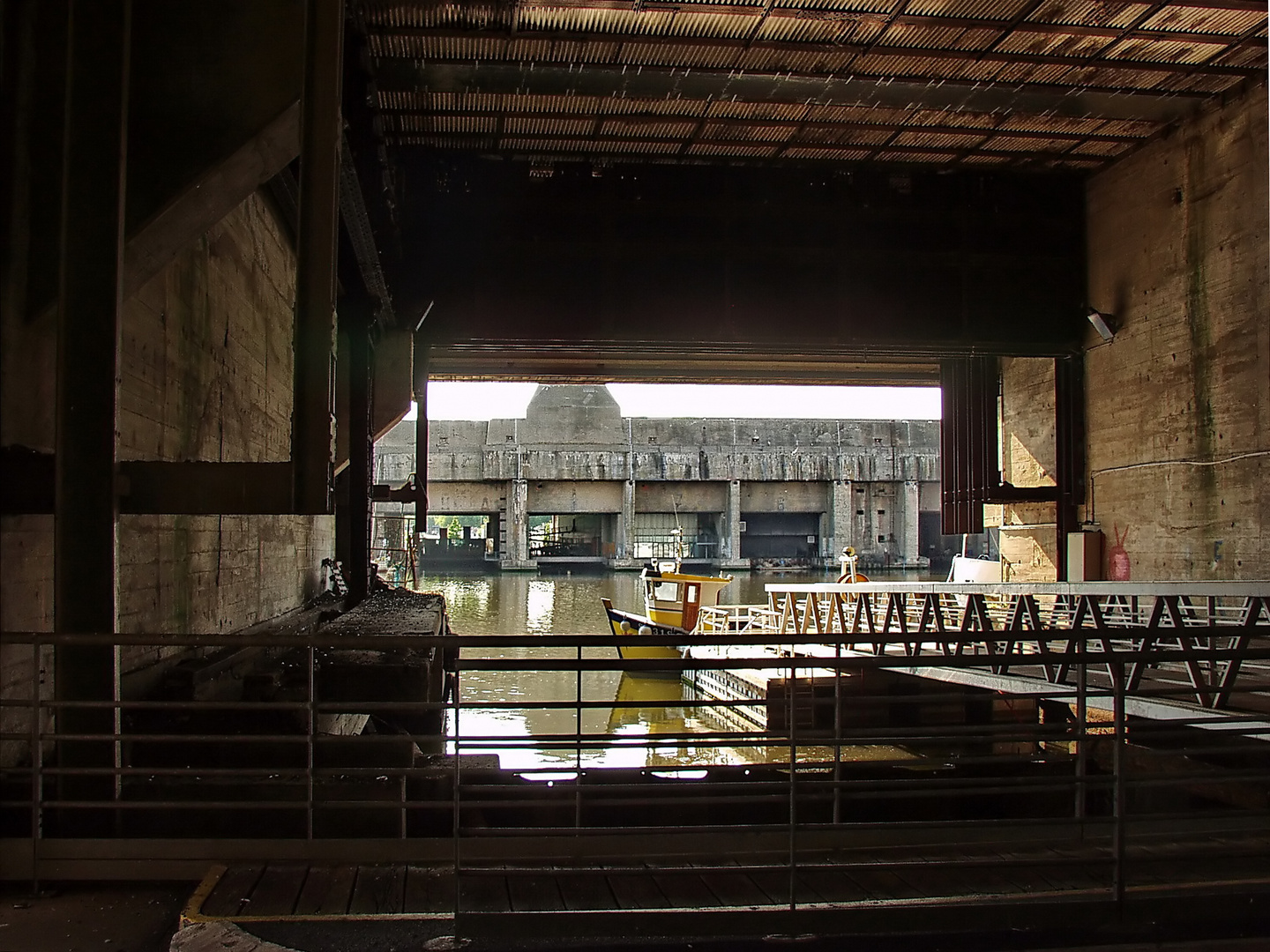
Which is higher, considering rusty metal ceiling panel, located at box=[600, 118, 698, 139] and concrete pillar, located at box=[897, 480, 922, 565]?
rusty metal ceiling panel, located at box=[600, 118, 698, 139]

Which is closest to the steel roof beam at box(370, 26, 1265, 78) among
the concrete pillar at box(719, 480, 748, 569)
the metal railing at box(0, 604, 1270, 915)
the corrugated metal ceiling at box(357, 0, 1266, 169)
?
the corrugated metal ceiling at box(357, 0, 1266, 169)

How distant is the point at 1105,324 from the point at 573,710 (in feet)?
35.6

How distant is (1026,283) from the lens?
44.3 feet

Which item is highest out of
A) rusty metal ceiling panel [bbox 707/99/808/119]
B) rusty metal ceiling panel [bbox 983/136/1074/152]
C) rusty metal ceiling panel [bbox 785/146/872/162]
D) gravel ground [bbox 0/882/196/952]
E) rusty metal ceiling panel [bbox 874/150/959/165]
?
rusty metal ceiling panel [bbox 983/136/1074/152]

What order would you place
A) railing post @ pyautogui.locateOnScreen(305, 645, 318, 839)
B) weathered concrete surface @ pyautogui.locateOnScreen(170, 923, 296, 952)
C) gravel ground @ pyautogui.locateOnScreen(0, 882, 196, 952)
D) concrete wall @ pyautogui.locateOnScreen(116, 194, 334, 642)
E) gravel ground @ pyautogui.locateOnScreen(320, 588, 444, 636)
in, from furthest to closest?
gravel ground @ pyautogui.locateOnScreen(320, 588, 444, 636)
concrete wall @ pyautogui.locateOnScreen(116, 194, 334, 642)
railing post @ pyautogui.locateOnScreen(305, 645, 318, 839)
gravel ground @ pyautogui.locateOnScreen(0, 882, 196, 952)
weathered concrete surface @ pyautogui.locateOnScreen(170, 923, 296, 952)

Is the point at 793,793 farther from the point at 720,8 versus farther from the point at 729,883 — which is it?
the point at 720,8

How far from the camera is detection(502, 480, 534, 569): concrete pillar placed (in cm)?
4525

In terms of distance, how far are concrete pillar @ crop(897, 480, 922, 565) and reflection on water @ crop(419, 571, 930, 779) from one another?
13263mm

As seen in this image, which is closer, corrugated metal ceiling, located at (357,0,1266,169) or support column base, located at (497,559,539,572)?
corrugated metal ceiling, located at (357,0,1266,169)

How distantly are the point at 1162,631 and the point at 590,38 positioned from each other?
7.58 metres

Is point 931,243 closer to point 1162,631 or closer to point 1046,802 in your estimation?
point 1046,802

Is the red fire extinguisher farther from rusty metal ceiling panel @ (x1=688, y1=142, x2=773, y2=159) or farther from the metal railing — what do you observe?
rusty metal ceiling panel @ (x1=688, y1=142, x2=773, y2=159)

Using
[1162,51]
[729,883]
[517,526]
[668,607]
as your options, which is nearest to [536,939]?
[729,883]

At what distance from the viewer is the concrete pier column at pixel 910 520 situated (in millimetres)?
47625
